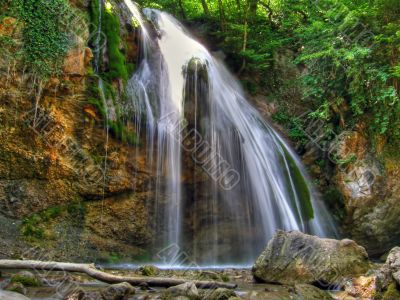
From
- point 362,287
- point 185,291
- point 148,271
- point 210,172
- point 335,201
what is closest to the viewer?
point 185,291

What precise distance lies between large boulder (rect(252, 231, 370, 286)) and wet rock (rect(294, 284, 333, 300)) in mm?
626

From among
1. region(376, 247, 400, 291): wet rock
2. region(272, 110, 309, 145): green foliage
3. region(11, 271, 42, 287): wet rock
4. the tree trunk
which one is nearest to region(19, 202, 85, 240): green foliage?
region(11, 271, 42, 287): wet rock

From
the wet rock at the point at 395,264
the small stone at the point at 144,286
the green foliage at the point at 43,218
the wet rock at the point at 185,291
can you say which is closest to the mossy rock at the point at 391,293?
the wet rock at the point at 395,264

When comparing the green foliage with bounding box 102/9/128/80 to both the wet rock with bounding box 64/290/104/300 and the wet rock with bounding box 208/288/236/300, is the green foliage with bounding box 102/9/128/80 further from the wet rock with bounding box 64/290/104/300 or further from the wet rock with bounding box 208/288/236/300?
the wet rock with bounding box 208/288/236/300

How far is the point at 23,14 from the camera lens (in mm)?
8633

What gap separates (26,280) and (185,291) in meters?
2.28

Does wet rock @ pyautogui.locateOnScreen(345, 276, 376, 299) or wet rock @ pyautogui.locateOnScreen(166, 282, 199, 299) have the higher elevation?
wet rock @ pyautogui.locateOnScreen(166, 282, 199, 299)

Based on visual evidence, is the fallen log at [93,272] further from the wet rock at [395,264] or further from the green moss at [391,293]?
the wet rock at [395,264]

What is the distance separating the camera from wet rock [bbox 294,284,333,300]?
18.7 ft

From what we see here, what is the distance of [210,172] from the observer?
34.3 ft

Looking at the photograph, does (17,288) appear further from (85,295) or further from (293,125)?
(293,125)

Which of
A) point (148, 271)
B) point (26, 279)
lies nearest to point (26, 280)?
point (26, 279)

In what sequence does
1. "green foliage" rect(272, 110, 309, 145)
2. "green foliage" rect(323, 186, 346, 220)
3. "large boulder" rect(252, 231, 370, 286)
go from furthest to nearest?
"green foliage" rect(272, 110, 309, 145), "green foliage" rect(323, 186, 346, 220), "large boulder" rect(252, 231, 370, 286)

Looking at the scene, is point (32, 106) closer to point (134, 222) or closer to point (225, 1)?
point (134, 222)
